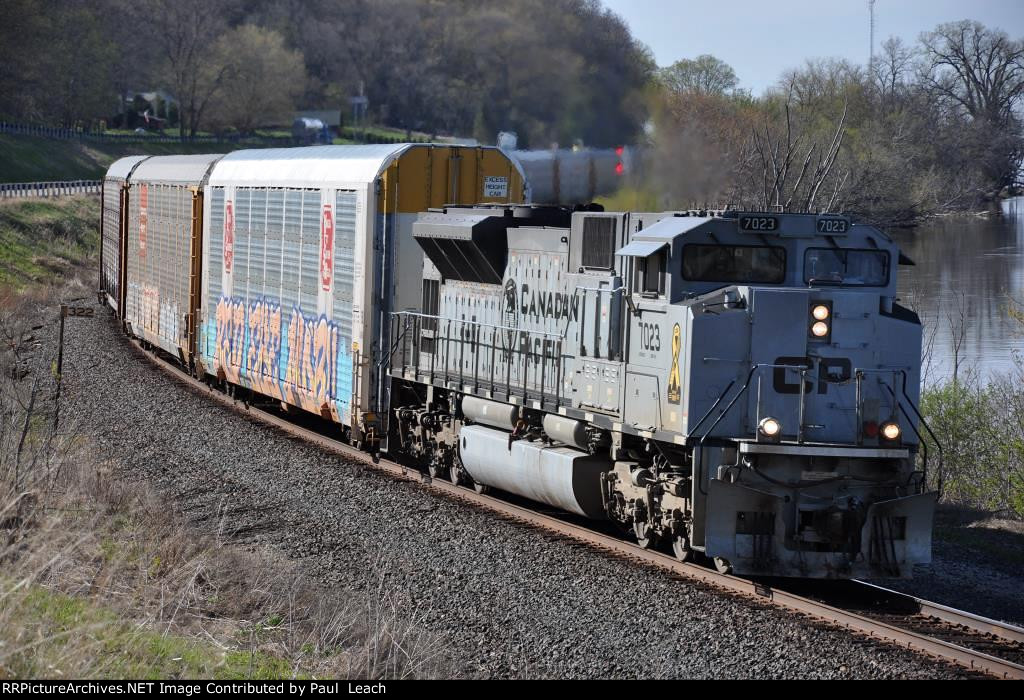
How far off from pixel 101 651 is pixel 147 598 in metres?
1.64

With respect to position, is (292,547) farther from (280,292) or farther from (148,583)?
(280,292)

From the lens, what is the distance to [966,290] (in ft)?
111

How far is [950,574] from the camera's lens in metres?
10.7

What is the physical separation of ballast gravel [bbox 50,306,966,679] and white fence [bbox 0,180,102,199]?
3748 cm

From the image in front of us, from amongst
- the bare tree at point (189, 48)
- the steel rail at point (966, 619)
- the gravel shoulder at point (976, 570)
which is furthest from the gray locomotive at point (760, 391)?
the bare tree at point (189, 48)

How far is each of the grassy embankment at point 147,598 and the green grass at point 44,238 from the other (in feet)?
84.2

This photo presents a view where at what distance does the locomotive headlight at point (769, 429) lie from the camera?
31.9 ft

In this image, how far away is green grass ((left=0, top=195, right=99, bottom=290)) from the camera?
130 ft

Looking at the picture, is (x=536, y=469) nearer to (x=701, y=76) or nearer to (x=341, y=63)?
(x=701, y=76)

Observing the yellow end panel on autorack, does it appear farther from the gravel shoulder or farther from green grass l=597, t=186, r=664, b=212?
the gravel shoulder

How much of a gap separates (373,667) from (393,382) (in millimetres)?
8019

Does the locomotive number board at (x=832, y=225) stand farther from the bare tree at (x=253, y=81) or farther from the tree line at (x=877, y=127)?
the bare tree at (x=253, y=81)

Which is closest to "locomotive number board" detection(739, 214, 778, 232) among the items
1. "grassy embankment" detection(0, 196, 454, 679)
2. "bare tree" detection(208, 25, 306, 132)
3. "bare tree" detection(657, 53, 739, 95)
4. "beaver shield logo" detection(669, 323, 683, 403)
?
"beaver shield logo" detection(669, 323, 683, 403)
